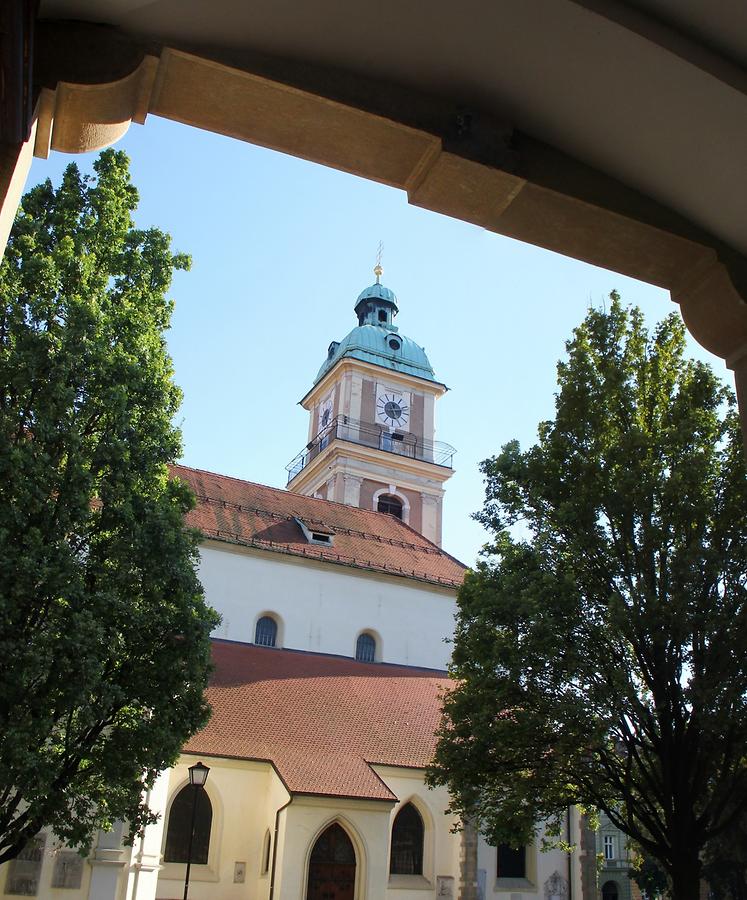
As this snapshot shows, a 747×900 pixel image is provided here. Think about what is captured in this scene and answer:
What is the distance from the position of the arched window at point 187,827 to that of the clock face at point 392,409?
2856 cm

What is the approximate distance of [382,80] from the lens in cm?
322

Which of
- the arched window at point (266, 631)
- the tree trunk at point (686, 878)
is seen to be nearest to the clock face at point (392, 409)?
the arched window at point (266, 631)

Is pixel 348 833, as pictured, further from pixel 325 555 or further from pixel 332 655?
pixel 325 555

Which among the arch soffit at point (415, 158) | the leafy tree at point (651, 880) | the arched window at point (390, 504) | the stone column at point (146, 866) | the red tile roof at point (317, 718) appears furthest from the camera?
the arched window at point (390, 504)

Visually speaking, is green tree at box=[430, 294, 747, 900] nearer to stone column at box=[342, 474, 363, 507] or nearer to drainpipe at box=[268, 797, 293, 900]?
drainpipe at box=[268, 797, 293, 900]

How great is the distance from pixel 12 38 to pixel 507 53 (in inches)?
62.0

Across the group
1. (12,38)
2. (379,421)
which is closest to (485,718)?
(12,38)

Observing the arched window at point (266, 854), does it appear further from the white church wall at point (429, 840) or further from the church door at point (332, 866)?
the white church wall at point (429, 840)

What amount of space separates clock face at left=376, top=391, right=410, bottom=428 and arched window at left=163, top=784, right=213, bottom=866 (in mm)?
28557

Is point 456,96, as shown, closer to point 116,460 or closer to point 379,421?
point 116,460

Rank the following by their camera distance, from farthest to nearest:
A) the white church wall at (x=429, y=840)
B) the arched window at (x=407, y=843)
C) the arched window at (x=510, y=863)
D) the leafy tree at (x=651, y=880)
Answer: the leafy tree at (x=651, y=880) < the arched window at (x=510, y=863) < the arched window at (x=407, y=843) < the white church wall at (x=429, y=840)

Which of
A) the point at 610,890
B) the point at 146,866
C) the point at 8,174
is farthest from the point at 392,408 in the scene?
the point at 8,174

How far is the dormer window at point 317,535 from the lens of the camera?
29.9 m

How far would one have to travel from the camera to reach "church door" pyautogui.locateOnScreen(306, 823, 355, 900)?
20453mm
